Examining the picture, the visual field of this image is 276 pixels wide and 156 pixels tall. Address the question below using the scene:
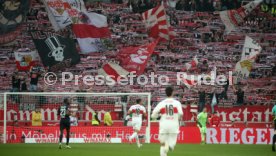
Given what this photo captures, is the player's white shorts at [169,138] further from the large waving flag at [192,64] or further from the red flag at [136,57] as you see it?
the large waving flag at [192,64]

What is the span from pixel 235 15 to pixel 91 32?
913 centimetres

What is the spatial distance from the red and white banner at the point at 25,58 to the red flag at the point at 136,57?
524 cm

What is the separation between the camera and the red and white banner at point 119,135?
1347 inches

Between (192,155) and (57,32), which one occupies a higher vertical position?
(57,32)

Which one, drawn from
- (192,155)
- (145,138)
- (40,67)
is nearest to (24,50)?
(40,67)

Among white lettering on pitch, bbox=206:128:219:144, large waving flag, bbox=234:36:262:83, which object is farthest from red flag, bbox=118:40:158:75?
white lettering on pitch, bbox=206:128:219:144

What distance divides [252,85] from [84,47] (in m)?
10.6

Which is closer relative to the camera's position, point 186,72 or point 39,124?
point 39,124

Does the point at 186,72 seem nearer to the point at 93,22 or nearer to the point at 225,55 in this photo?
the point at 225,55

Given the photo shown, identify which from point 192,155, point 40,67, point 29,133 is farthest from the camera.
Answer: point 40,67

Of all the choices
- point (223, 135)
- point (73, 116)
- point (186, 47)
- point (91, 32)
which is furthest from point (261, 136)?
point (91, 32)

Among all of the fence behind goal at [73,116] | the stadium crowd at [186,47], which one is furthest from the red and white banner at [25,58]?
the fence behind goal at [73,116]

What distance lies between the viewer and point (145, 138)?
35.2 metres

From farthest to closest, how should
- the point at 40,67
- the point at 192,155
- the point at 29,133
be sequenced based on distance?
the point at 40,67 < the point at 29,133 < the point at 192,155
